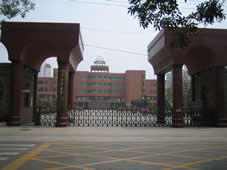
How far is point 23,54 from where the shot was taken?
18.1 meters

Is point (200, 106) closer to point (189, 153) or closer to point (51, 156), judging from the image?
point (189, 153)

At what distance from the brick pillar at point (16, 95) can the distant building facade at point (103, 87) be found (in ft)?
227

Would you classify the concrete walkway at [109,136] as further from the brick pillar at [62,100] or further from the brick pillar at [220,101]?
the brick pillar at [220,101]

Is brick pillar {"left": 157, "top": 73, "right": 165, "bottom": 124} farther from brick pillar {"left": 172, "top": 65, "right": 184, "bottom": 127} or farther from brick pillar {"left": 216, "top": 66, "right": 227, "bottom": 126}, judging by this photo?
brick pillar {"left": 216, "top": 66, "right": 227, "bottom": 126}

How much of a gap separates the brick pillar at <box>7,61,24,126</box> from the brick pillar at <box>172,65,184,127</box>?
12.1 metres

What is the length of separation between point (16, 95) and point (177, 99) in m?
12.5

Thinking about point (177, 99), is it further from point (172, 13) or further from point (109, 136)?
point (172, 13)

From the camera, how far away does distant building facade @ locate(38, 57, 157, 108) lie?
8856 centimetres

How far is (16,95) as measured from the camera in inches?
685

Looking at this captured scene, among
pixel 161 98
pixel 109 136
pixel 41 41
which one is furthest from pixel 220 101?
pixel 41 41

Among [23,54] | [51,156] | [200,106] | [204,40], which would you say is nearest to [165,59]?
[204,40]

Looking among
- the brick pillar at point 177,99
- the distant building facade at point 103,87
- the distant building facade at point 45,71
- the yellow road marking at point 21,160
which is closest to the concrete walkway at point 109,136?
the brick pillar at point 177,99

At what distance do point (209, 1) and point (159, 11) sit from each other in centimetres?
163

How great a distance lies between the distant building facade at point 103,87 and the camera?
291 ft
